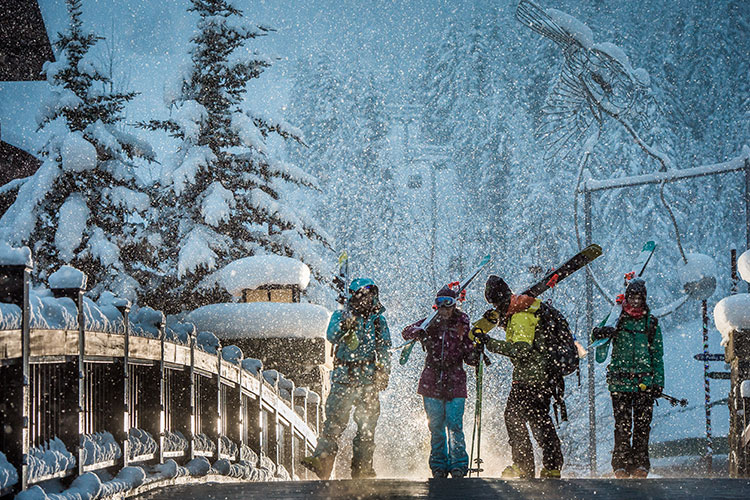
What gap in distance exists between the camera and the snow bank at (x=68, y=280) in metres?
5.73

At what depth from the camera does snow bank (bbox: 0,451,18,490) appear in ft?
15.2

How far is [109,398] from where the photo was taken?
6574 millimetres

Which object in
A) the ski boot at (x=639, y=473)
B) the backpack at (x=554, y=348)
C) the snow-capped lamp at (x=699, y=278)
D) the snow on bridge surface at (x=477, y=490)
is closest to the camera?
the snow on bridge surface at (x=477, y=490)

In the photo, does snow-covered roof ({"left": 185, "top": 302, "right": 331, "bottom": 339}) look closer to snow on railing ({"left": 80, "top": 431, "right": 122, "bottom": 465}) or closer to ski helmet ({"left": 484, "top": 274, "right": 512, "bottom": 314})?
ski helmet ({"left": 484, "top": 274, "right": 512, "bottom": 314})

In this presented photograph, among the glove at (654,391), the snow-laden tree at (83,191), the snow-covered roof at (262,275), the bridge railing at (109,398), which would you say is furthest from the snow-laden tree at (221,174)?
the glove at (654,391)

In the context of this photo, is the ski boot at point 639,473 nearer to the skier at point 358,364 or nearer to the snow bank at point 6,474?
the skier at point 358,364

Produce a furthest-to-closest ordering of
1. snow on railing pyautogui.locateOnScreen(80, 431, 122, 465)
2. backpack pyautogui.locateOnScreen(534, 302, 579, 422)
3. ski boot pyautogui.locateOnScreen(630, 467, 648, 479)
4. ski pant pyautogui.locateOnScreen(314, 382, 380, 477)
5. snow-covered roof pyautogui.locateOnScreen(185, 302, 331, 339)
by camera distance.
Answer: snow-covered roof pyautogui.locateOnScreen(185, 302, 331, 339), ski pant pyautogui.locateOnScreen(314, 382, 380, 477), ski boot pyautogui.locateOnScreen(630, 467, 648, 479), backpack pyautogui.locateOnScreen(534, 302, 579, 422), snow on railing pyautogui.locateOnScreen(80, 431, 122, 465)

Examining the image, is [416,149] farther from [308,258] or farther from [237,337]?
[237,337]

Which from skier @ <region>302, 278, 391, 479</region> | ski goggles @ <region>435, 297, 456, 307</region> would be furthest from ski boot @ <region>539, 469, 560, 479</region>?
ski goggles @ <region>435, 297, 456, 307</region>

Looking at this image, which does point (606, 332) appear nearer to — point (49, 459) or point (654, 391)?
point (654, 391)

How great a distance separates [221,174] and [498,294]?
16692 millimetres

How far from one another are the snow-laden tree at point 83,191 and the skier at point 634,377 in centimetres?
1427

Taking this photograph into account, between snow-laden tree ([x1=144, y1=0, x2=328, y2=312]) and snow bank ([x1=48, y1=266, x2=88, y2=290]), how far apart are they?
1648 cm

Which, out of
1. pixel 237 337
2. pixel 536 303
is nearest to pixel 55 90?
pixel 237 337
